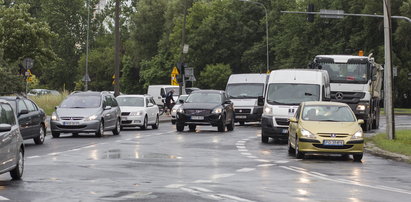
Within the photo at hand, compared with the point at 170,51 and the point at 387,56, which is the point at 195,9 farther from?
the point at 387,56

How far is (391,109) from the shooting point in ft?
89.6

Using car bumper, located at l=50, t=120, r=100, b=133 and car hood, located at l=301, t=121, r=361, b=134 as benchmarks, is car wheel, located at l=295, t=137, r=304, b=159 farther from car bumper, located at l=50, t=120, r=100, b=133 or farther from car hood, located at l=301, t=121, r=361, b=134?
car bumper, located at l=50, t=120, r=100, b=133

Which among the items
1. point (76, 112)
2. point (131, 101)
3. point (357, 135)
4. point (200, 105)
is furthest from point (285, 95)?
point (131, 101)

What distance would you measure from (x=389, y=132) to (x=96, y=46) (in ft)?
342

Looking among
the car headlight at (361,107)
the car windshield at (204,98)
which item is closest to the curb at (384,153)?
the car headlight at (361,107)

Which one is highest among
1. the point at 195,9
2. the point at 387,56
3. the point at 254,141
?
the point at 195,9

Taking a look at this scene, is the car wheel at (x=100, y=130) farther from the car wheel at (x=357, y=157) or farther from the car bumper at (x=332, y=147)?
the car wheel at (x=357, y=157)

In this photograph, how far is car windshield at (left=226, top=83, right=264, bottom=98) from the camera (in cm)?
4306

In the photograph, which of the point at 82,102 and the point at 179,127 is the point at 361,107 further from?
the point at 82,102

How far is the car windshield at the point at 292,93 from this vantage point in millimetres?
29938

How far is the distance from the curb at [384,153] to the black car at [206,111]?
9.71 m

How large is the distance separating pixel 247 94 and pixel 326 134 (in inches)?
840

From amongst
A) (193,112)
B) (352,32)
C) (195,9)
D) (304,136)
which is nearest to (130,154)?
(304,136)

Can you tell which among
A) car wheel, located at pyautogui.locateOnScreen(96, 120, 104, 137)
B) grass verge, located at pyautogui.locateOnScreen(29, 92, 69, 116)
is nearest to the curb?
car wheel, located at pyautogui.locateOnScreen(96, 120, 104, 137)
